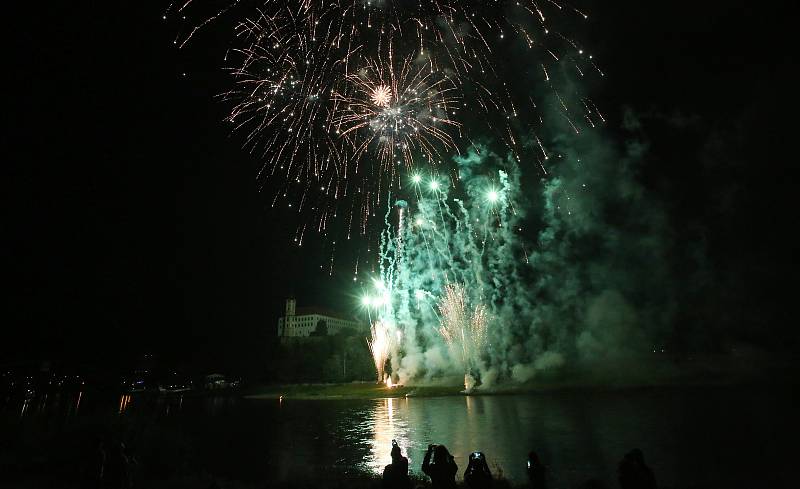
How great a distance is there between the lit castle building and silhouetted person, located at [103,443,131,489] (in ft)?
336

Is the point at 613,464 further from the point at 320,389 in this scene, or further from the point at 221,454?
the point at 320,389

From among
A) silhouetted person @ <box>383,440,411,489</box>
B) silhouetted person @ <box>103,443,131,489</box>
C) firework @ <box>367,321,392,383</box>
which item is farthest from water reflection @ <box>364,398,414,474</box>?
firework @ <box>367,321,392,383</box>

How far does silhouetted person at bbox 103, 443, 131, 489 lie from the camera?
9.25 m

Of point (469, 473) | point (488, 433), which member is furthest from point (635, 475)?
point (488, 433)

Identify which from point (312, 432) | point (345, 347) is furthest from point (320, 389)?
point (312, 432)

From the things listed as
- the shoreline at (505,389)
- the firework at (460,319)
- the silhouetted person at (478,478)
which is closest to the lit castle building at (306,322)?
the shoreline at (505,389)

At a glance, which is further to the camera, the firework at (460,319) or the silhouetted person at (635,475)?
the firework at (460,319)

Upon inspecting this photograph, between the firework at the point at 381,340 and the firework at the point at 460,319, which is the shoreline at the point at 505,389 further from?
the firework at the point at 460,319

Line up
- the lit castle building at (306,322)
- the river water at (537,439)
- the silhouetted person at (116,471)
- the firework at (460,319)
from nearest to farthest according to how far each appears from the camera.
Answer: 1. the silhouetted person at (116,471)
2. the river water at (537,439)
3. the firework at (460,319)
4. the lit castle building at (306,322)

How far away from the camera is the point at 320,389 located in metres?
71.9

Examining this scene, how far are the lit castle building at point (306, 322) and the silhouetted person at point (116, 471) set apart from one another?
10228 centimetres

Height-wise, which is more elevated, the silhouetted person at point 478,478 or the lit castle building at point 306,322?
the lit castle building at point 306,322

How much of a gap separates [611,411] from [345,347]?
5870cm

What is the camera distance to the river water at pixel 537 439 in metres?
15.8
